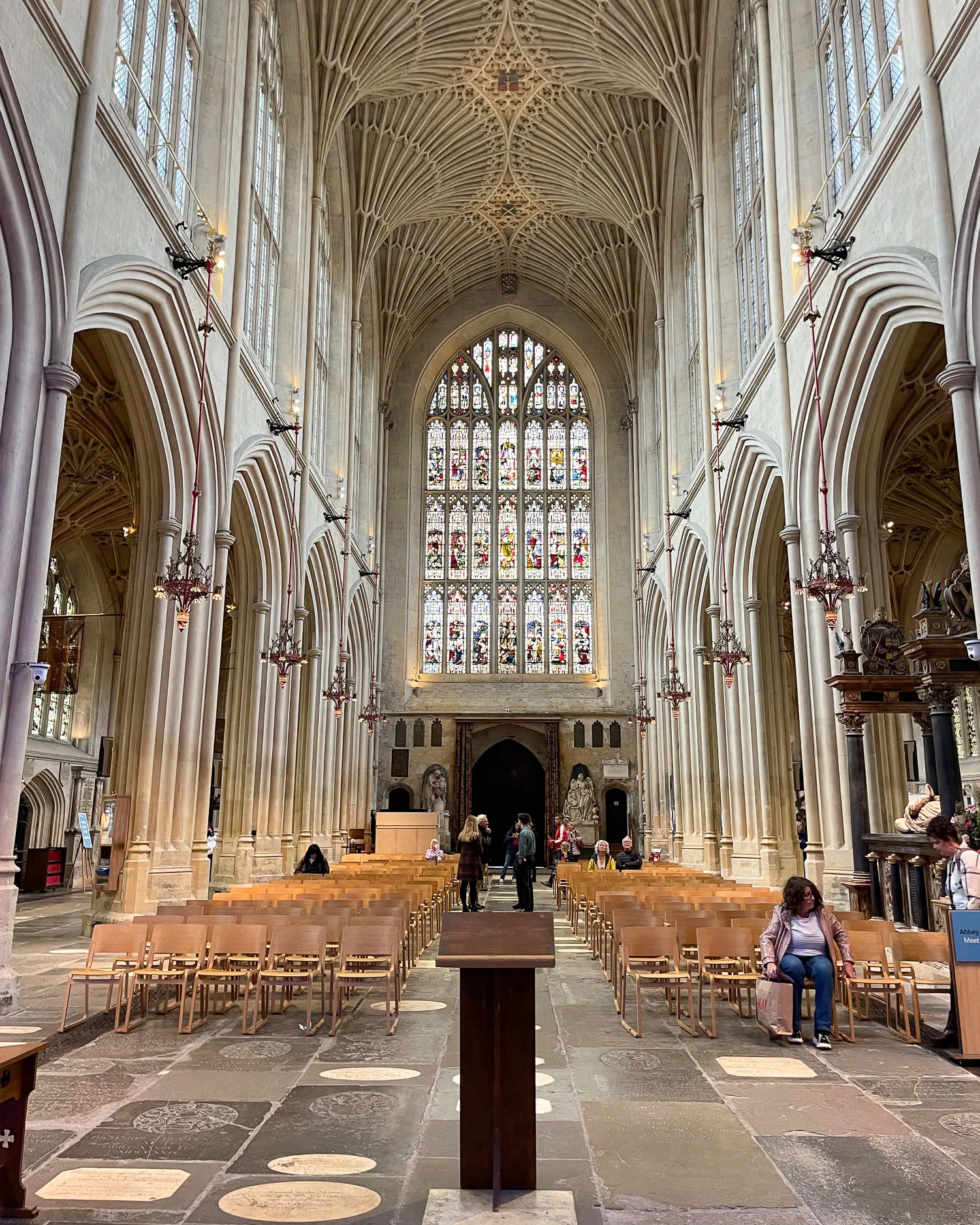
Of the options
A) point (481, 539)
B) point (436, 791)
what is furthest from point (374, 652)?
point (481, 539)

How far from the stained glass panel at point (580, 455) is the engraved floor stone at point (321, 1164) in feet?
95.9

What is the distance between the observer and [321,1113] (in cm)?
441

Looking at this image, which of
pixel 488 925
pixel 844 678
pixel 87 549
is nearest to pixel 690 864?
pixel 844 678

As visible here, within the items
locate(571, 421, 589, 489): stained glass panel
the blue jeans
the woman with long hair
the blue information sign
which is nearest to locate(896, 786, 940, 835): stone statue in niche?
the blue jeans

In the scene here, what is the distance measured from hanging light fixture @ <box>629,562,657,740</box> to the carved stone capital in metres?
18.3

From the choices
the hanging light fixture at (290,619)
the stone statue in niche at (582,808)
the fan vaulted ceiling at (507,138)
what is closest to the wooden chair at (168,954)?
the hanging light fixture at (290,619)

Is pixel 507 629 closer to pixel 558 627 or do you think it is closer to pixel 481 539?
A: pixel 558 627

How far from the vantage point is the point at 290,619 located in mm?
18828

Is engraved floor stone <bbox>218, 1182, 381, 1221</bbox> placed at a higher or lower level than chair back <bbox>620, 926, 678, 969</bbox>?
lower

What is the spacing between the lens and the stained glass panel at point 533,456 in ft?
106

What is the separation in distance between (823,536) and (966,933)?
5945 mm

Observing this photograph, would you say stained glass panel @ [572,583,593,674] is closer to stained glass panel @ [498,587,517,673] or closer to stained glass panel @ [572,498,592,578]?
stained glass panel @ [572,498,592,578]

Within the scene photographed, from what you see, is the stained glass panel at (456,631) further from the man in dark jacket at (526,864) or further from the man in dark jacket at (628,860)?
the man in dark jacket at (526,864)

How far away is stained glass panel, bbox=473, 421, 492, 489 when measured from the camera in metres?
32.2
